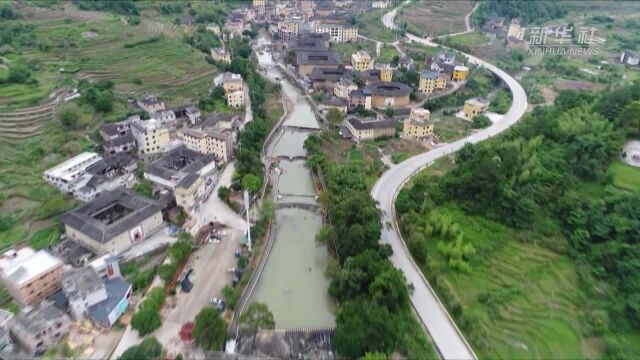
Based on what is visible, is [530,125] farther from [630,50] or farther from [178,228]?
[630,50]

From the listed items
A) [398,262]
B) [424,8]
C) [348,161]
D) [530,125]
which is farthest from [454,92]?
[424,8]

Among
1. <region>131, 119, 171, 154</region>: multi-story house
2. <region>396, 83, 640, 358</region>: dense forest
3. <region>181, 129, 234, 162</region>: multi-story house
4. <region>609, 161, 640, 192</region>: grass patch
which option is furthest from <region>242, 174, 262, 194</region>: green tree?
<region>609, 161, 640, 192</region>: grass patch

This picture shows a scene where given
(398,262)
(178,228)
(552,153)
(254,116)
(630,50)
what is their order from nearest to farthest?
(398,262) < (178,228) < (552,153) < (254,116) < (630,50)

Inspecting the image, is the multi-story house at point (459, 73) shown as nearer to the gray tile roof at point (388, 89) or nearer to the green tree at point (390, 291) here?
the gray tile roof at point (388, 89)

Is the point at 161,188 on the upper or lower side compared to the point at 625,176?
lower

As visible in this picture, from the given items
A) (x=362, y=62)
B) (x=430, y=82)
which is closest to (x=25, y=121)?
(x=362, y=62)

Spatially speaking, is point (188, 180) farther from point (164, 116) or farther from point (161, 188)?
point (164, 116)

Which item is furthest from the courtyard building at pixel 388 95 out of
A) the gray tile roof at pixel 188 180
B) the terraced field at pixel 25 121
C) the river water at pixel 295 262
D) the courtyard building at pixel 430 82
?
the terraced field at pixel 25 121

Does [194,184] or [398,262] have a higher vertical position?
[194,184]
